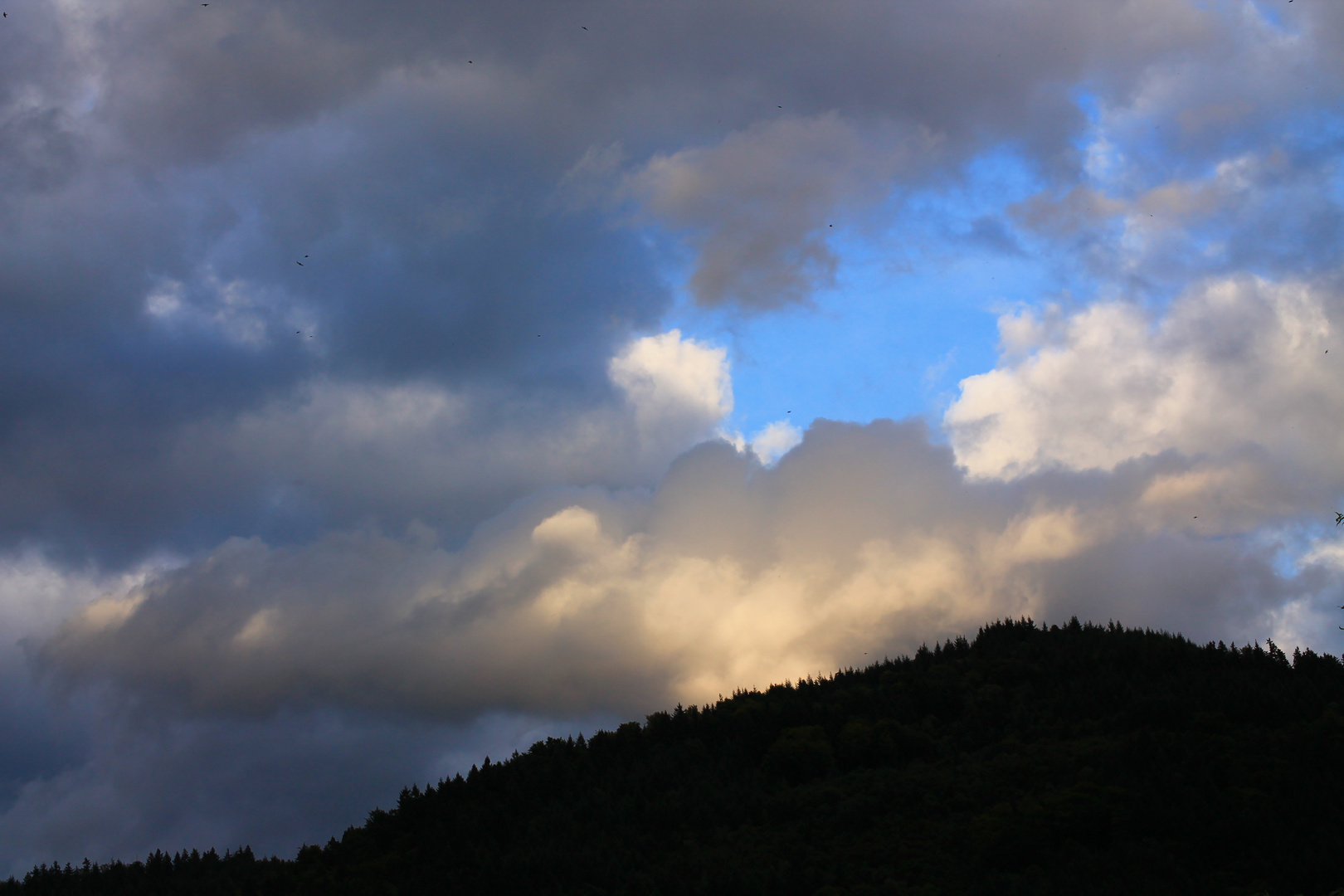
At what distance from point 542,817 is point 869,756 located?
9205 millimetres

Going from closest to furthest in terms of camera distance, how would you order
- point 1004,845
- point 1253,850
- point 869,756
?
1. point 1253,850
2. point 1004,845
3. point 869,756

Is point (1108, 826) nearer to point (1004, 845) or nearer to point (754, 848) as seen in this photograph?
point (1004, 845)

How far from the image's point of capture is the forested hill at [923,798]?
1872 cm

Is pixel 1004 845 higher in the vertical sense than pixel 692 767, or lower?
lower

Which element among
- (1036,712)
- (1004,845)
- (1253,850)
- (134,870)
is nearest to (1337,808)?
(1253,850)

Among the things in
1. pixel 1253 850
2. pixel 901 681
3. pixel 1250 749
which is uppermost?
pixel 901 681

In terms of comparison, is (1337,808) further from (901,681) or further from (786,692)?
(786,692)

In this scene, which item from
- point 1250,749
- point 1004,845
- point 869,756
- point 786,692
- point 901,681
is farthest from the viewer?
point 786,692

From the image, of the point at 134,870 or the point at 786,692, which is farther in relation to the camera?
the point at 786,692

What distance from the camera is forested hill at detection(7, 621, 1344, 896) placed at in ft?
61.4

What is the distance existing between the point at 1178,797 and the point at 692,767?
42.4 feet

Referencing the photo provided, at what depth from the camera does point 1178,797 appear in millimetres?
20031

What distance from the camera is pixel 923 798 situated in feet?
76.6

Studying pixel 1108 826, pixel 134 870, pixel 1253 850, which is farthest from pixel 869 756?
pixel 134 870
